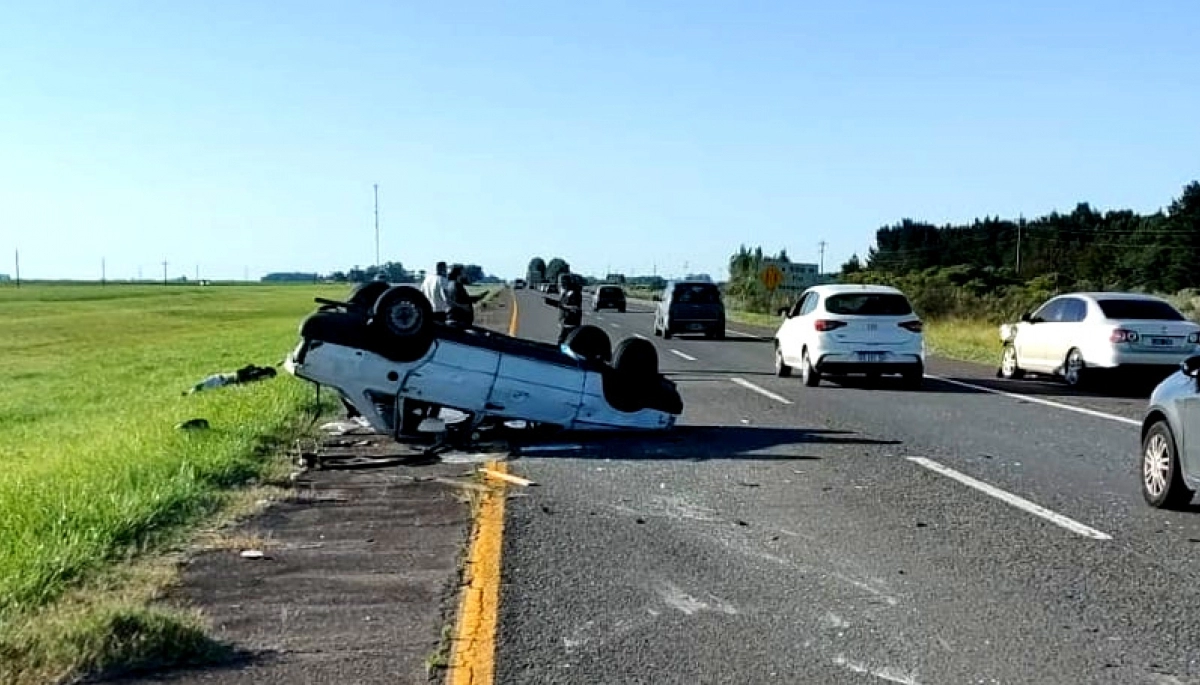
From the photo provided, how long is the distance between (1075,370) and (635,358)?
992 cm

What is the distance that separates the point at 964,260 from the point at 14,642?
127m

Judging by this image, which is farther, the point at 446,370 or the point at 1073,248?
the point at 1073,248

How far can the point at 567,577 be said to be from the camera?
703 centimetres

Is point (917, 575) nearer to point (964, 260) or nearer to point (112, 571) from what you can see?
point (112, 571)

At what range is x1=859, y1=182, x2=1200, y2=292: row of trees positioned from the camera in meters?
87.3

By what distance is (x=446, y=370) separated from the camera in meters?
12.2

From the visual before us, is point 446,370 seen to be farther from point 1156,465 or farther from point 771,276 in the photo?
point 771,276

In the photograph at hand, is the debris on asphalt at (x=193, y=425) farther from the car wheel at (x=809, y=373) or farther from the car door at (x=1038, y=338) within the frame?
the car door at (x=1038, y=338)

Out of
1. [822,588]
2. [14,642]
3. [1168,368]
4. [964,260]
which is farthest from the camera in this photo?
[964,260]

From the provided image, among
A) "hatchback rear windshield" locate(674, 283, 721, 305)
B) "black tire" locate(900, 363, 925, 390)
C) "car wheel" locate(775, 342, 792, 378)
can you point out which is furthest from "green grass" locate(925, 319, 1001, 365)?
"black tire" locate(900, 363, 925, 390)

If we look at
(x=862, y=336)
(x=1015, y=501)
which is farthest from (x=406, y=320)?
(x=862, y=336)

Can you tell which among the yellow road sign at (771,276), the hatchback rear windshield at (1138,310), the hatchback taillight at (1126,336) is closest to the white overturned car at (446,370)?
the hatchback taillight at (1126,336)

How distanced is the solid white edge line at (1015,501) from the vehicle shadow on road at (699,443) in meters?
1.12

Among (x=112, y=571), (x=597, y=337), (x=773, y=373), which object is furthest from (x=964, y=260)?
(x=112, y=571)
